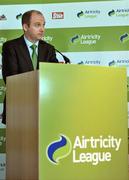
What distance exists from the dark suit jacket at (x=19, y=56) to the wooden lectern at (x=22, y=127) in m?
1.58

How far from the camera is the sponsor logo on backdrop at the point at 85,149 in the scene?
1.76 metres

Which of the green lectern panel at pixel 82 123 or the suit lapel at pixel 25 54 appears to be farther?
the suit lapel at pixel 25 54

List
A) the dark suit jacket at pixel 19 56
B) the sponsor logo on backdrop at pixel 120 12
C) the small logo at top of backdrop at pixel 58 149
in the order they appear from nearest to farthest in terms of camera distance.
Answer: the small logo at top of backdrop at pixel 58 149 < the dark suit jacket at pixel 19 56 < the sponsor logo on backdrop at pixel 120 12

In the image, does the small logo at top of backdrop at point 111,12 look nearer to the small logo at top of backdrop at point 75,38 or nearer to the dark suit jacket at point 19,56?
the small logo at top of backdrop at point 75,38

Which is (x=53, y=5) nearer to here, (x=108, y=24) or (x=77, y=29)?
(x=77, y=29)

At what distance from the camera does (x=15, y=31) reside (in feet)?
13.4

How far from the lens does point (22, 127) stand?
6.31ft

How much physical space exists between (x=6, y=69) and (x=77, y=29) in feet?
2.77

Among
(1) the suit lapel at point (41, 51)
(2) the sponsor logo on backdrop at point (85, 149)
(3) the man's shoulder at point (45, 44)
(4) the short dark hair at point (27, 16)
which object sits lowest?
(2) the sponsor logo on backdrop at point (85, 149)

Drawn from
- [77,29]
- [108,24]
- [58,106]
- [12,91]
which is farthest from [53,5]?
[58,106]

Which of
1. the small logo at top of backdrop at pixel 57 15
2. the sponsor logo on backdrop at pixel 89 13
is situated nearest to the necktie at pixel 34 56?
the small logo at top of backdrop at pixel 57 15

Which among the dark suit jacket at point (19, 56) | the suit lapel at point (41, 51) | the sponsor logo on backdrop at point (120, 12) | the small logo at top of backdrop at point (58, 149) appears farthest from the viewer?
the sponsor logo on backdrop at point (120, 12)

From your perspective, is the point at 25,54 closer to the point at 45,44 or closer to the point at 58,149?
the point at 45,44

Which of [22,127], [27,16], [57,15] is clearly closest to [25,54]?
[27,16]
